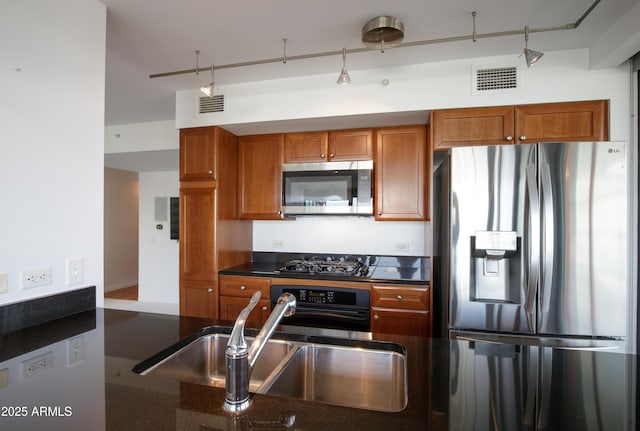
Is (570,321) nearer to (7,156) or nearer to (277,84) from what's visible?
(277,84)

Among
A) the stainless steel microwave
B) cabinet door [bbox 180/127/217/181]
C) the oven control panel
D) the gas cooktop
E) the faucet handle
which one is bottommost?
the oven control panel

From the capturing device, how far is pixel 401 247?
9.59 feet

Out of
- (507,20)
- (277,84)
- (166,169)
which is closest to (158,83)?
(277,84)

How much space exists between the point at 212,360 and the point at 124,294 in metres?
4.93

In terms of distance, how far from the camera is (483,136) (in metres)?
2.20

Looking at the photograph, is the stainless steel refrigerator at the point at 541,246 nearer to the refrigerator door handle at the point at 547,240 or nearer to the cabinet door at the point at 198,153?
the refrigerator door handle at the point at 547,240

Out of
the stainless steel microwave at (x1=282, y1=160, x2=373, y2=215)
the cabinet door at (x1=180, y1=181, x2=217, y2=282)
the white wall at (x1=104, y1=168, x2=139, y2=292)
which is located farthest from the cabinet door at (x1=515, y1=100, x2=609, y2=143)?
the white wall at (x1=104, y1=168, x2=139, y2=292)

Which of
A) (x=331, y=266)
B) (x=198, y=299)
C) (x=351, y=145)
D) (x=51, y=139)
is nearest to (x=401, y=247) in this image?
(x=331, y=266)

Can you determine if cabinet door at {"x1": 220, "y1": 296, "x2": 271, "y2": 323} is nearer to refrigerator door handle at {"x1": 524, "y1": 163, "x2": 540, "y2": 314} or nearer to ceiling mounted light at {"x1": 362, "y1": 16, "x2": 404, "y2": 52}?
refrigerator door handle at {"x1": 524, "y1": 163, "x2": 540, "y2": 314}

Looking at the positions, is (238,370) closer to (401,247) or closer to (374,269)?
(374,269)

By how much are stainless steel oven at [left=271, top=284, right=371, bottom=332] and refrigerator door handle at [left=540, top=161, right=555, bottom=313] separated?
1.10 meters

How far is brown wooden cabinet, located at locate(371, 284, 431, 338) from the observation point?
7.49 feet

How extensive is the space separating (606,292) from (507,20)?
65.1 inches

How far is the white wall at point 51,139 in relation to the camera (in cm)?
126
